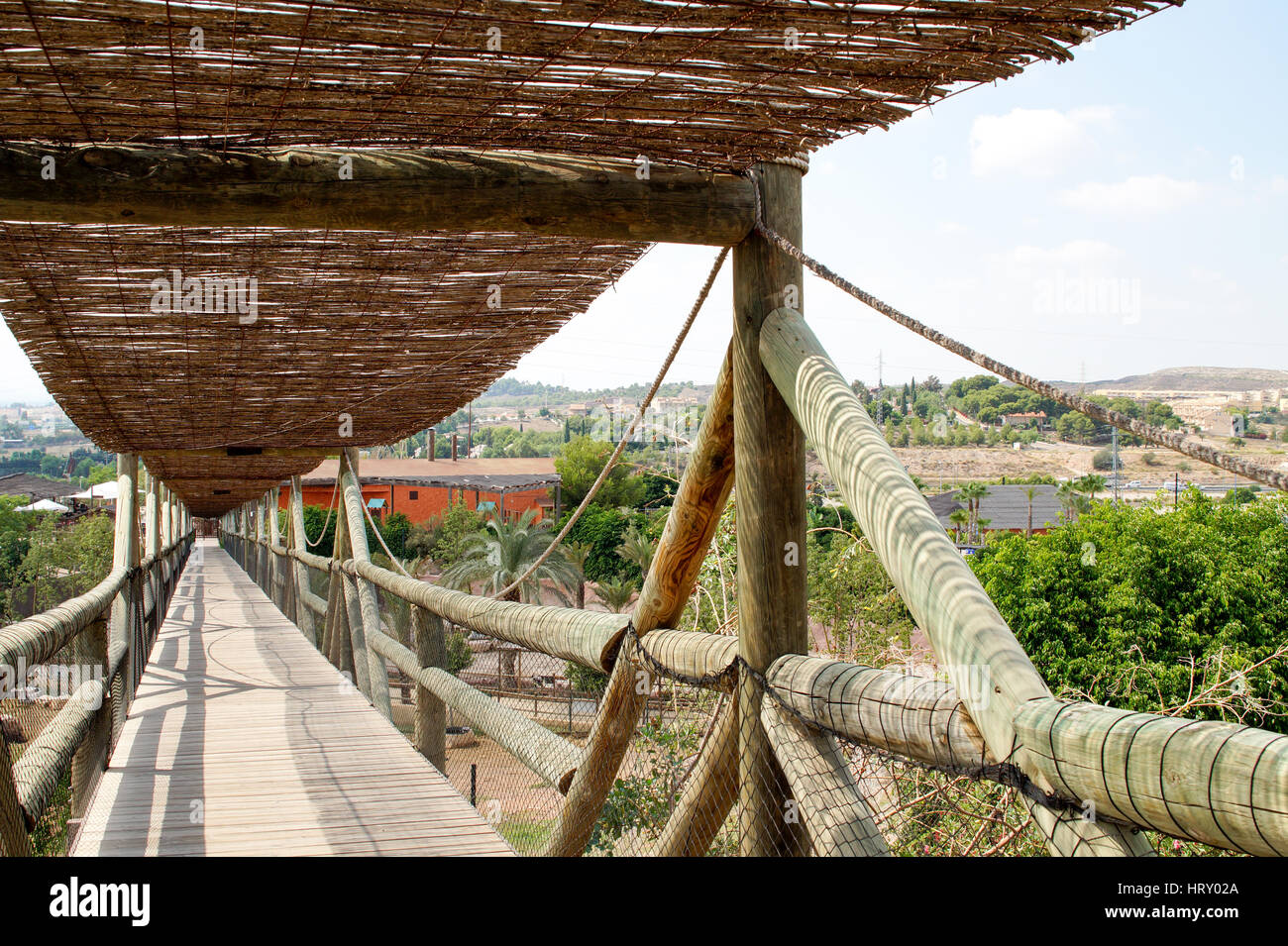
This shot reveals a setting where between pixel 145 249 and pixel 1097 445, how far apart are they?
7300cm

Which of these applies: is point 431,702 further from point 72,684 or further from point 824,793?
point 824,793

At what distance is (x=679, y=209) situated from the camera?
6.95ft

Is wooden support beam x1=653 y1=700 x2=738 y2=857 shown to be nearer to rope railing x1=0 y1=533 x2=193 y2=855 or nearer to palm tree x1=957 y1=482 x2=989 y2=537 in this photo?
rope railing x1=0 y1=533 x2=193 y2=855

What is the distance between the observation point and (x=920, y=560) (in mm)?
1506

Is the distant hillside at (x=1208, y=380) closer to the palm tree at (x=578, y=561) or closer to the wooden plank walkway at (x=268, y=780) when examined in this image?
the palm tree at (x=578, y=561)

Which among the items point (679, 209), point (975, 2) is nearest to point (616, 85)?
point (679, 209)

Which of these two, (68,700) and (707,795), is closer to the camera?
(707,795)

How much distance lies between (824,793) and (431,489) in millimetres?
45209

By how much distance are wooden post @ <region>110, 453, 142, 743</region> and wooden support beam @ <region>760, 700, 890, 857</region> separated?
12.2ft

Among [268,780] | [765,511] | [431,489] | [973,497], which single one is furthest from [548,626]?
[431,489]

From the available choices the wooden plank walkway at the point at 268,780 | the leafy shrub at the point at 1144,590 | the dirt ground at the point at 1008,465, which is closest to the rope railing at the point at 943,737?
the wooden plank walkway at the point at 268,780

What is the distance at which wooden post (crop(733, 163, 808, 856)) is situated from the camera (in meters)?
2.02
